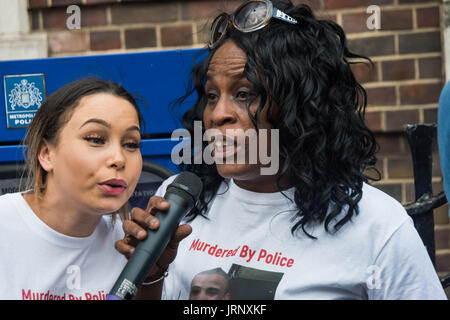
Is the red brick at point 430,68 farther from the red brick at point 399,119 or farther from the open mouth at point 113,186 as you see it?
the open mouth at point 113,186

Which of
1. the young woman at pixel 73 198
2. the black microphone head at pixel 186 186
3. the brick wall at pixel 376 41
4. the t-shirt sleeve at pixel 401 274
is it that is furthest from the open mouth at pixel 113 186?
the brick wall at pixel 376 41

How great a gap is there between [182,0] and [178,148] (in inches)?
47.8

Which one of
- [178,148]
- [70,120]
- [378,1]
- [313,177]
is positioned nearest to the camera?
[70,120]

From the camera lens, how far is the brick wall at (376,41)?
2.87 metres

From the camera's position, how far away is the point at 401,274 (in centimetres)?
142

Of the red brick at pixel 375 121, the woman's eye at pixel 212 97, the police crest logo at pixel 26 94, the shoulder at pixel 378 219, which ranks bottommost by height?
the shoulder at pixel 378 219

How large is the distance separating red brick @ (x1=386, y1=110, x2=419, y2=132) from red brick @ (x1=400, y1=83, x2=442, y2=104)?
0.17ft

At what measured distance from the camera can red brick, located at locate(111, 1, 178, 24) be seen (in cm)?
294

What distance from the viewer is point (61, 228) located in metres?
1.51

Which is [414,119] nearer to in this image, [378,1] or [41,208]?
[378,1]

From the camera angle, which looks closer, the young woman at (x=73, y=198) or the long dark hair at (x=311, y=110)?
the young woman at (x=73, y=198)

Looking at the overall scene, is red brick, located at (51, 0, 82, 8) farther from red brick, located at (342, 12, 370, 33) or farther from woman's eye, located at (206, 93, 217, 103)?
woman's eye, located at (206, 93, 217, 103)

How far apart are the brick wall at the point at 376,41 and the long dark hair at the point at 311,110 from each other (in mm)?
1280
